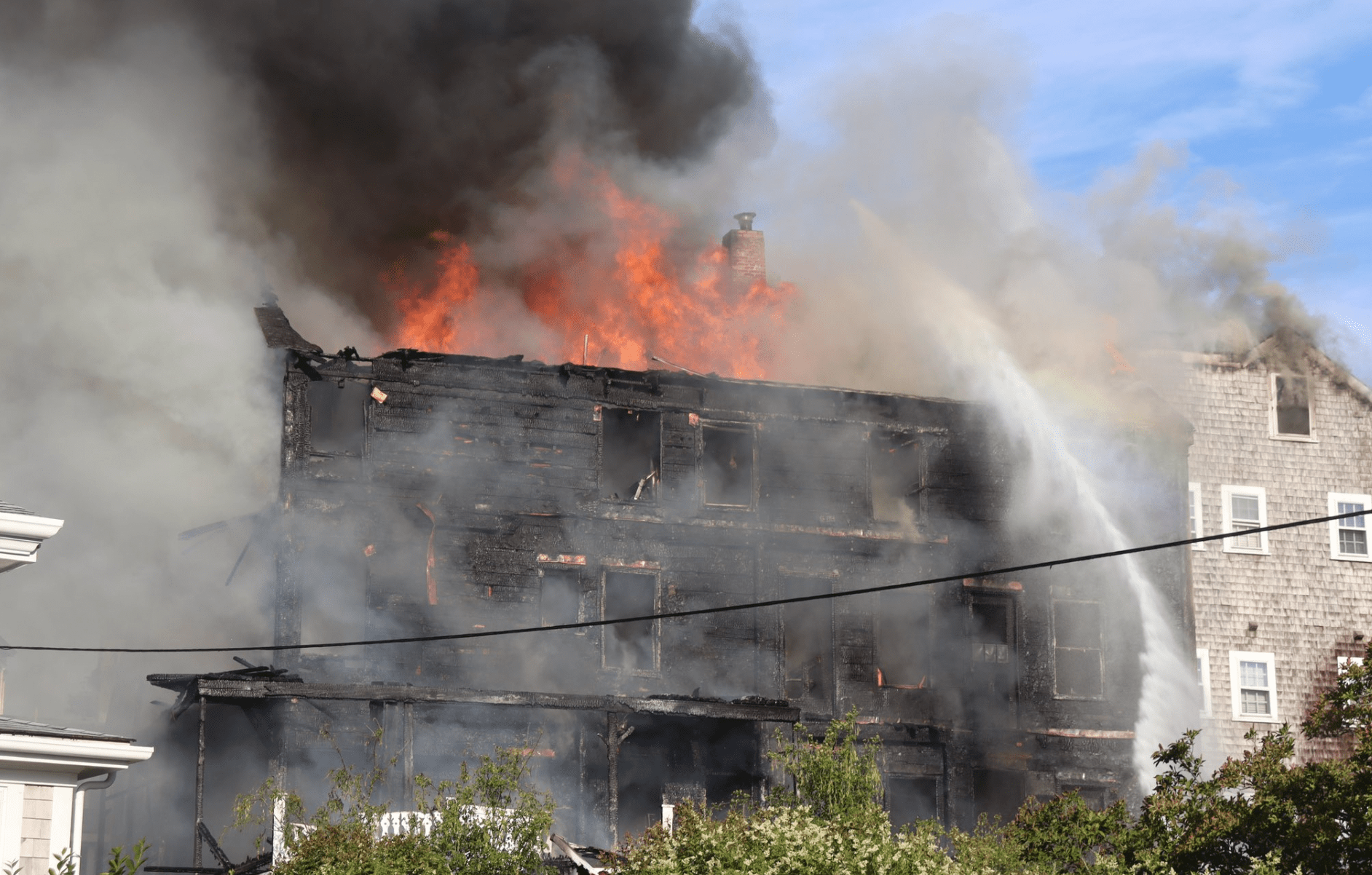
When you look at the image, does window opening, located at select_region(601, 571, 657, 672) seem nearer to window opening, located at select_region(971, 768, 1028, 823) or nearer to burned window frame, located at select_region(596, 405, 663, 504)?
burned window frame, located at select_region(596, 405, 663, 504)

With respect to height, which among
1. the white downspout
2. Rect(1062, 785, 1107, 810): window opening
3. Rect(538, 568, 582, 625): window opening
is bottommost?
Rect(1062, 785, 1107, 810): window opening

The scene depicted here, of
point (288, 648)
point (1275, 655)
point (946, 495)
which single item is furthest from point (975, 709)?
point (288, 648)

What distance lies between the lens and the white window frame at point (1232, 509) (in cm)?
3644

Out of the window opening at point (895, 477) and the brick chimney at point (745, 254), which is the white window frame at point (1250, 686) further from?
the brick chimney at point (745, 254)

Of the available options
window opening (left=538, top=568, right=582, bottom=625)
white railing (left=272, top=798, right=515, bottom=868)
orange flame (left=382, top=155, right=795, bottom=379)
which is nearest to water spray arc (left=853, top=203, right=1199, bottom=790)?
orange flame (left=382, top=155, right=795, bottom=379)

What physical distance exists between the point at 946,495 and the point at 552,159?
12744 mm

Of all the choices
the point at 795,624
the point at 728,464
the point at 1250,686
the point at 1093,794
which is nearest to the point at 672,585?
the point at 795,624

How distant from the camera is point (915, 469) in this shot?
3219 cm

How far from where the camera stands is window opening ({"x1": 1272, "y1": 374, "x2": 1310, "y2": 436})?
37812 mm

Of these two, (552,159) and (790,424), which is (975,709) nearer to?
(790,424)

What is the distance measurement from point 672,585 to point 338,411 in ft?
23.3

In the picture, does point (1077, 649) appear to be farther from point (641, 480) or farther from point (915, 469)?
point (641, 480)

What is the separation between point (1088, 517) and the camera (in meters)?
32.5

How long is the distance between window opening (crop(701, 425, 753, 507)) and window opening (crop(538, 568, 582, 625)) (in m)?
3.20
